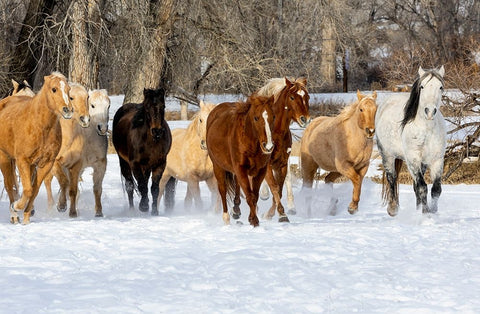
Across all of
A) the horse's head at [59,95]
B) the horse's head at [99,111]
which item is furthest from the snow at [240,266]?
the horse's head at [99,111]

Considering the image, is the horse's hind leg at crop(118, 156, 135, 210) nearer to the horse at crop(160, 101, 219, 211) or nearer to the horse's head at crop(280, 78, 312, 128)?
the horse at crop(160, 101, 219, 211)

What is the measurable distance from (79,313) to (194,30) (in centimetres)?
1568

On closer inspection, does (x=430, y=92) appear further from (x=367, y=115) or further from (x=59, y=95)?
(x=59, y=95)

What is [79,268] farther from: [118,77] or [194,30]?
[118,77]

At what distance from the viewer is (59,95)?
986 cm

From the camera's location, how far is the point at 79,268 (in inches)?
275

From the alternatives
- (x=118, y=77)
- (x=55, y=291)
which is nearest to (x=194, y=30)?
(x=118, y=77)

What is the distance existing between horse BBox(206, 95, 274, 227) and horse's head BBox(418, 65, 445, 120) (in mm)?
1785

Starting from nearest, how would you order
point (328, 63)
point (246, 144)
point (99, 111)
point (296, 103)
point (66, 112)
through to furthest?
point (246, 144), point (66, 112), point (296, 103), point (99, 111), point (328, 63)

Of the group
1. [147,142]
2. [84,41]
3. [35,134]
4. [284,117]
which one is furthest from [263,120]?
[84,41]

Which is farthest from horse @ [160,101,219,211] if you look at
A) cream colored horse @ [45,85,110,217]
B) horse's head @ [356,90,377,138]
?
horse's head @ [356,90,377,138]

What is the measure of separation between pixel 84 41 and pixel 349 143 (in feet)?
24.7

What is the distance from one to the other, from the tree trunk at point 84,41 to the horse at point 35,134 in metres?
7.31

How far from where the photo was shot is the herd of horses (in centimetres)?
965
